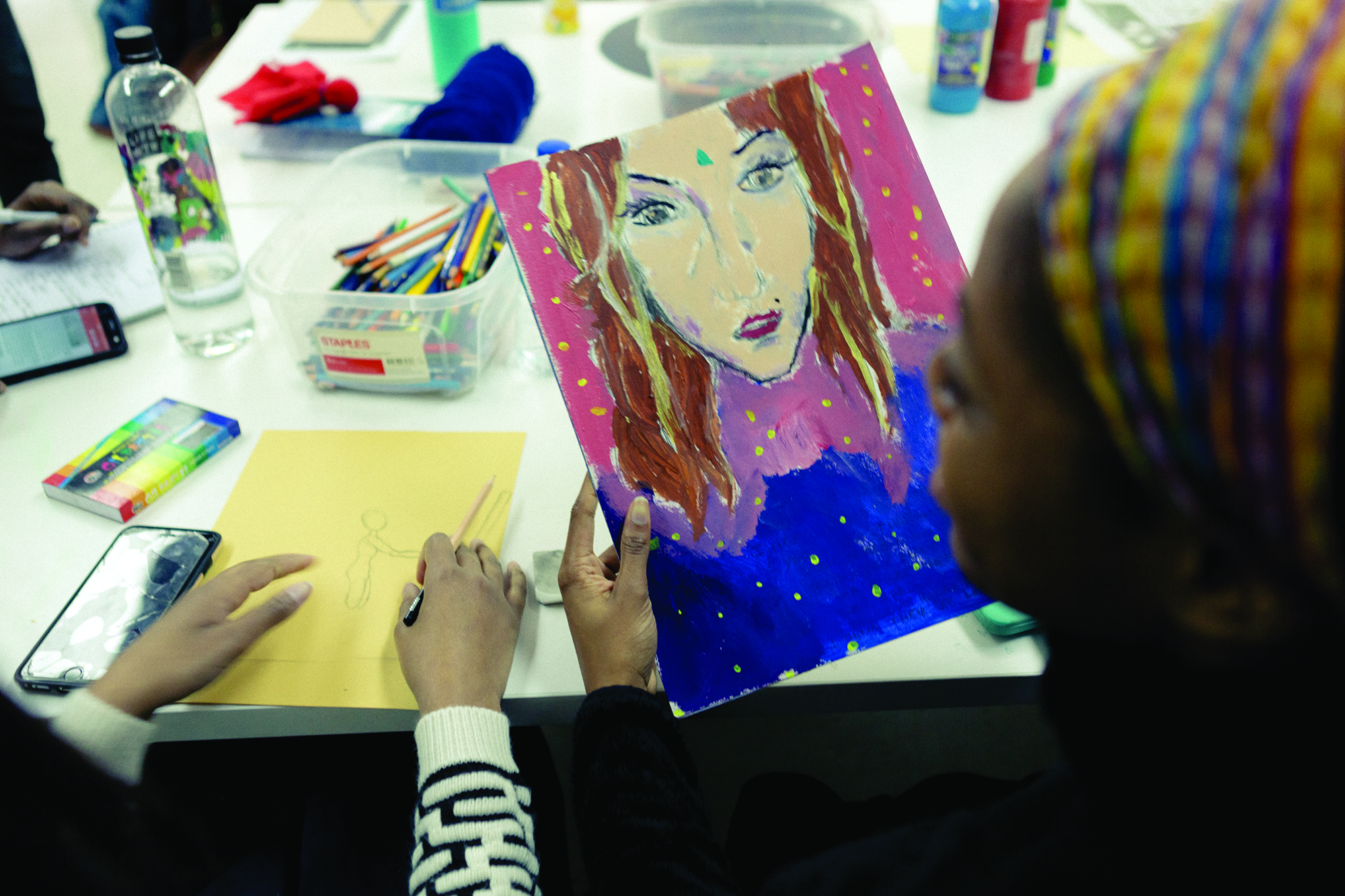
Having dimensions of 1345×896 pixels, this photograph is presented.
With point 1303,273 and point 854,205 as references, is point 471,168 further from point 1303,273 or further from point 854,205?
point 1303,273

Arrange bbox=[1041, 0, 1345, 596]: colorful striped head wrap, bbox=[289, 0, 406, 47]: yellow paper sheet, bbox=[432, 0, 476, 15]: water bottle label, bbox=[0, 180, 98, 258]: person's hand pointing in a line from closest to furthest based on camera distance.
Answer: bbox=[1041, 0, 1345, 596]: colorful striped head wrap
bbox=[0, 180, 98, 258]: person's hand pointing
bbox=[432, 0, 476, 15]: water bottle label
bbox=[289, 0, 406, 47]: yellow paper sheet

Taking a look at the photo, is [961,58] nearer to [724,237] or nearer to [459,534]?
[724,237]

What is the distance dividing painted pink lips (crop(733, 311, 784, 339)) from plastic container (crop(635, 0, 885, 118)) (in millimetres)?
721

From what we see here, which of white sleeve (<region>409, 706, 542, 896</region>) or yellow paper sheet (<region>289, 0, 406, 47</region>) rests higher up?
yellow paper sheet (<region>289, 0, 406, 47</region>)

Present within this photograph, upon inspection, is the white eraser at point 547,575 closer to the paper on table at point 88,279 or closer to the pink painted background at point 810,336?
the pink painted background at point 810,336

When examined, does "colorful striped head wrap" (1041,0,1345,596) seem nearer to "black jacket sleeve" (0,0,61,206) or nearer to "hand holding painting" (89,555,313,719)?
"hand holding painting" (89,555,313,719)

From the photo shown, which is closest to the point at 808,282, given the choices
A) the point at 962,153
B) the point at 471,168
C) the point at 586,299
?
the point at 586,299

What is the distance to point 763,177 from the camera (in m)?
0.80

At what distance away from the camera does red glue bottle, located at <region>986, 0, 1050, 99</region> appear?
1.43 meters

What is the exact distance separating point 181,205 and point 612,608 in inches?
28.1

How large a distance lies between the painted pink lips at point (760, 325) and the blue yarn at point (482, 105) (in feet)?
2.24

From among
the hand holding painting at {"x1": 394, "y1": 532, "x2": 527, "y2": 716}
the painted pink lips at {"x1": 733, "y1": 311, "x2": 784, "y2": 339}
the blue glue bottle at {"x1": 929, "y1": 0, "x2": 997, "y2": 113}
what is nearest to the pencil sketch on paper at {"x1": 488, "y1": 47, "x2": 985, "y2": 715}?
the painted pink lips at {"x1": 733, "y1": 311, "x2": 784, "y2": 339}

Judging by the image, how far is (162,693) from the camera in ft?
2.11

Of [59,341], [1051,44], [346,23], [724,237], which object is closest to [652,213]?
[724,237]
